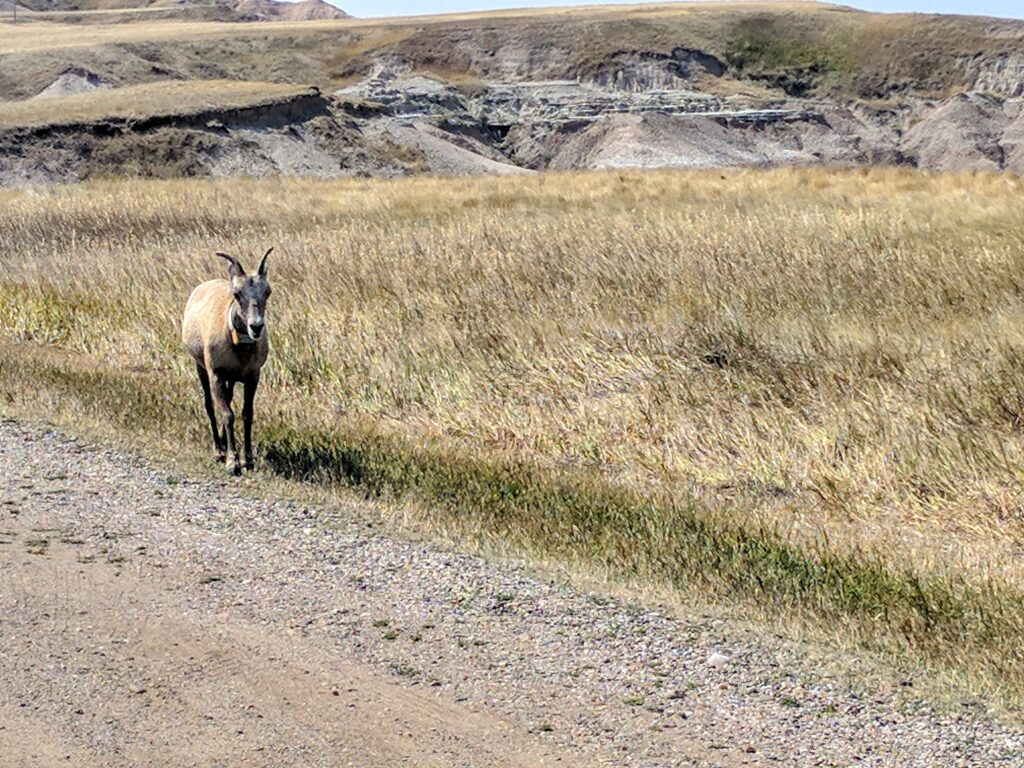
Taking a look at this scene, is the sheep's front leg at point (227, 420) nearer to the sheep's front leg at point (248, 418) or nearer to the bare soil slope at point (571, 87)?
the sheep's front leg at point (248, 418)

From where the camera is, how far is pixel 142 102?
7169 cm

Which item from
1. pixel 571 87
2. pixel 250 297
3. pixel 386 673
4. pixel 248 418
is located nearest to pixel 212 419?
pixel 248 418

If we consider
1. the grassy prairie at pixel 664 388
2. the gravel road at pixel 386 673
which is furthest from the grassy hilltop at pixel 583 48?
the gravel road at pixel 386 673

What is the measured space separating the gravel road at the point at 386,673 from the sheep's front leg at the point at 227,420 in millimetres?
1719

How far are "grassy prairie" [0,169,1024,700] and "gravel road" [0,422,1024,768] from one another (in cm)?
64

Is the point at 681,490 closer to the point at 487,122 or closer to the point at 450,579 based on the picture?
the point at 450,579

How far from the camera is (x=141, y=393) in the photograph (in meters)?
11.6

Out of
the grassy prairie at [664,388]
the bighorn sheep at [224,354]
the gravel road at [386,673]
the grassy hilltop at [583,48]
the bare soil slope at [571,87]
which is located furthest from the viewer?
the grassy hilltop at [583,48]

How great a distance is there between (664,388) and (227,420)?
4186 millimetres

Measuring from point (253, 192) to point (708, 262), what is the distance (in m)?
28.1

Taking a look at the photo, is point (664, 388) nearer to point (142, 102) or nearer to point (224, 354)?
point (224, 354)

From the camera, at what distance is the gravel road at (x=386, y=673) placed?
189 inches

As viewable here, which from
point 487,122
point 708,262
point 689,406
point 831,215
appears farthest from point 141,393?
point 487,122

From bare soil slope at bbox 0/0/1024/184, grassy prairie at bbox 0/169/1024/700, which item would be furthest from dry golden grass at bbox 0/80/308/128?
grassy prairie at bbox 0/169/1024/700
